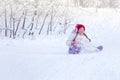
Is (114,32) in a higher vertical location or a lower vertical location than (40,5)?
lower

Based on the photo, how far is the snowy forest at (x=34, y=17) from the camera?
19078 mm

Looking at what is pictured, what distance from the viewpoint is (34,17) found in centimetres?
2111

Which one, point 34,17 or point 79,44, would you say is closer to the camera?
point 79,44

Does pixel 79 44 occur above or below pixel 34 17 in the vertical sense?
above

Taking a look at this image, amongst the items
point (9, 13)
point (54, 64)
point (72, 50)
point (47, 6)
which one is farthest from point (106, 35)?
point (54, 64)

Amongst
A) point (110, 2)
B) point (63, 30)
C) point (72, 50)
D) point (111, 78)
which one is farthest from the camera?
point (110, 2)

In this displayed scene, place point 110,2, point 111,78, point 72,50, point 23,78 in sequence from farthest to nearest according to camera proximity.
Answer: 1. point 110,2
2. point 72,50
3. point 23,78
4. point 111,78

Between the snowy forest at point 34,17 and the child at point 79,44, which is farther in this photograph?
the snowy forest at point 34,17

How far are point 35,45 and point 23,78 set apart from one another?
7582mm

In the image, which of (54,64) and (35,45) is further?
(35,45)

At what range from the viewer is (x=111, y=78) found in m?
8.27

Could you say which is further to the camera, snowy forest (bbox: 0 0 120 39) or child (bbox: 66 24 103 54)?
snowy forest (bbox: 0 0 120 39)

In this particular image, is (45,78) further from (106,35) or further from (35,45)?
(106,35)

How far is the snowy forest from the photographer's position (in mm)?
19078
